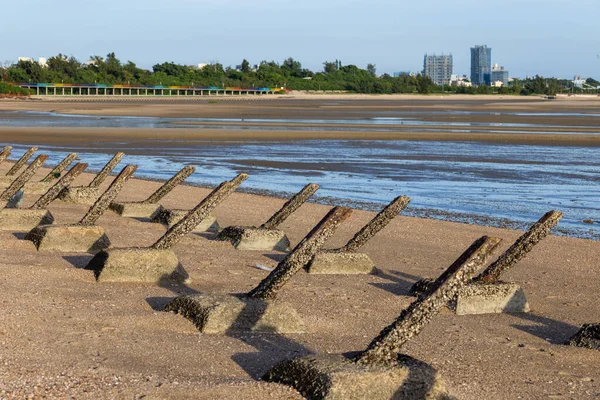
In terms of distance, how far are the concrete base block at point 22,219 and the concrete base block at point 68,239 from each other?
121 centimetres

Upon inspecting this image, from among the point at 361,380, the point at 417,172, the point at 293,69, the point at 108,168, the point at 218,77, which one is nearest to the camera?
the point at 361,380

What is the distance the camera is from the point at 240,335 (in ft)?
22.7

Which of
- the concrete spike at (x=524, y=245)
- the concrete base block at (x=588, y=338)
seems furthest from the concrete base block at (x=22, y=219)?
the concrete base block at (x=588, y=338)

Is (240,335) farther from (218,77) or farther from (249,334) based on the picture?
(218,77)

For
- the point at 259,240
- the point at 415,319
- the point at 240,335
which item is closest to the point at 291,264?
the point at 240,335

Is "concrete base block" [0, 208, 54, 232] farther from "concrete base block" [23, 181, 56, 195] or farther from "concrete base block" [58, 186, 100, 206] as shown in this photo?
"concrete base block" [23, 181, 56, 195]

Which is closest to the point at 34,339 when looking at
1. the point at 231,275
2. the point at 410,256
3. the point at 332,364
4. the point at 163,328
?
the point at 163,328

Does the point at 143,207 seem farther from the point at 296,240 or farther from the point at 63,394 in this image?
the point at 63,394

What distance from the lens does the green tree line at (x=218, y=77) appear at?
443ft

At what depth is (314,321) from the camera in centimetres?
760

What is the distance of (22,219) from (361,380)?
6974 millimetres

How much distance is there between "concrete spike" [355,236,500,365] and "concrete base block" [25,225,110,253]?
5058mm

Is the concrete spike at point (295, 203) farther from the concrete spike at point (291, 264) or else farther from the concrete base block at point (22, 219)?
the concrete spike at point (291, 264)

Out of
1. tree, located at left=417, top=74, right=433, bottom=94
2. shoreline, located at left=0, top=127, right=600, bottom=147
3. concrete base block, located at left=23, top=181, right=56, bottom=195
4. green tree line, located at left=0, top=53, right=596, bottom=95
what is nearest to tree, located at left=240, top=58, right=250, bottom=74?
green tree line, located at left=0, top=53, right=596, bottom=95
